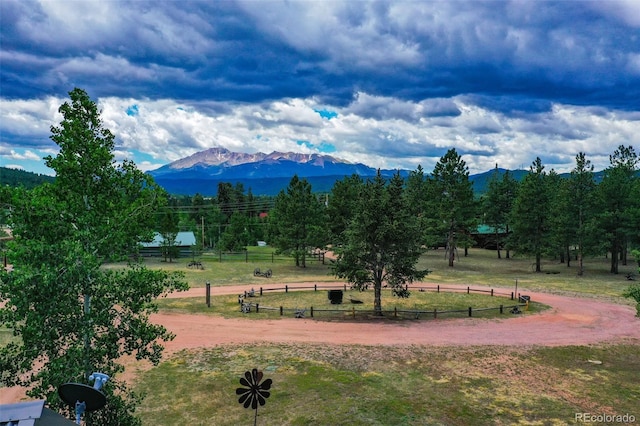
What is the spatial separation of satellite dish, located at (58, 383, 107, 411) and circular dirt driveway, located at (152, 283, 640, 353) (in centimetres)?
1462

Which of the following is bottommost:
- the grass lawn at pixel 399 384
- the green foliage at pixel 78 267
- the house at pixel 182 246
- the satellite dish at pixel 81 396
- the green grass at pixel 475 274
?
the grass lawn at pixel 399 384

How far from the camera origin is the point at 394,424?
14273 mm

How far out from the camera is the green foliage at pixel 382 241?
3009 cm

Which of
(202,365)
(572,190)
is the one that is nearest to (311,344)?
(202,365)

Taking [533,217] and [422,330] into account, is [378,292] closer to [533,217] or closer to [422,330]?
[422,330]

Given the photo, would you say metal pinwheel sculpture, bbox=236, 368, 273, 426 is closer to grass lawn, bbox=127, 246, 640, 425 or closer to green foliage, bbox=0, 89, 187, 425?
green foliage, bbox=0, 89, 187, 425

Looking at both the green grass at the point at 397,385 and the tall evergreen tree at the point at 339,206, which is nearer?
the green grass at the point at 397,385

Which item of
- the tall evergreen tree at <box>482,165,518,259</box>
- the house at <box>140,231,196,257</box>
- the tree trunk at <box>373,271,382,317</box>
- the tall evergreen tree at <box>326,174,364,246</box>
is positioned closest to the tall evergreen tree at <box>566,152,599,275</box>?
the tall evergreen tree at <box>482,165,518,259</box>

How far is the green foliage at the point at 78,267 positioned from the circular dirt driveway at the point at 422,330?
514 inches

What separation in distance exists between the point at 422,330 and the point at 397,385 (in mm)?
9154

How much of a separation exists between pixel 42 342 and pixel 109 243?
8.06ft

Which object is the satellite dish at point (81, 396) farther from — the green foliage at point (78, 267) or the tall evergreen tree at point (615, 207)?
the tall evergreen tree at point (615, 207)

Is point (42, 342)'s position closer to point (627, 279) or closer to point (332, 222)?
point (332, 222)

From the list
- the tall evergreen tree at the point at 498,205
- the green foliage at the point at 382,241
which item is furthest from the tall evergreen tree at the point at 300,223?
the tall evergreen tree at the point at 498,205
